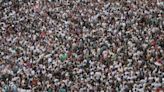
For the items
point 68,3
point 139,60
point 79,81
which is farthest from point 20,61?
point 68,3

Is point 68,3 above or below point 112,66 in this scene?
above

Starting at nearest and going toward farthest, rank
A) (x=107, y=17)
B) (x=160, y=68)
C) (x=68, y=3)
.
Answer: (x=160, y=68) < (x=107, y=17) < (x=68, y=3)

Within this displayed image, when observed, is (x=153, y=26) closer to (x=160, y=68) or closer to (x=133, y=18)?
(x=133, y=18)

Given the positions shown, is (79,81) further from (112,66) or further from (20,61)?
(20,61)

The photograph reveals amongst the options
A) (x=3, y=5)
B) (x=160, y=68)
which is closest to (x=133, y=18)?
(x=160, y=68)

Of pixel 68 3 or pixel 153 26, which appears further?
pixel 68 3

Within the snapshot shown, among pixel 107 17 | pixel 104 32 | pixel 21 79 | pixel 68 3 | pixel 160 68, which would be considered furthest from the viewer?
pixel 68 3
